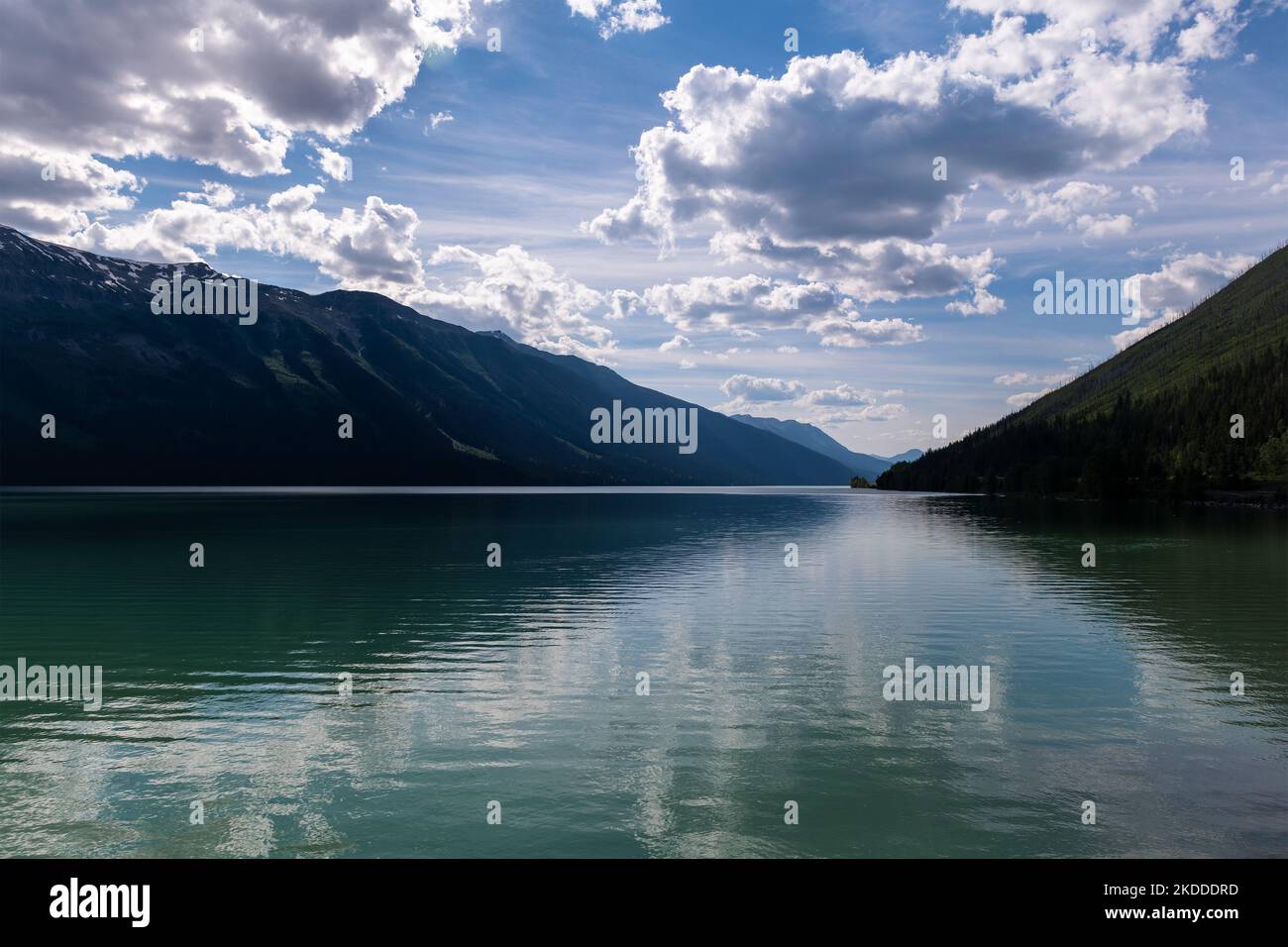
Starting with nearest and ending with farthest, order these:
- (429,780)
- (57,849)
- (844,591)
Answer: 1. (57,849)
2. (429,780)
3. (844,591)

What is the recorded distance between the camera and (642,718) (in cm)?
2945

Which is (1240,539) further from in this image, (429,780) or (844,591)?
(429,780)

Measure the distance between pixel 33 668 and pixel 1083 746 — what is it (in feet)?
149

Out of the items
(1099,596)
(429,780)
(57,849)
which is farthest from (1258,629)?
(57,849)

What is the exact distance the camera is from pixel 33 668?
37.7 m

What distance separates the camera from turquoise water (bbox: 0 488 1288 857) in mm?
19812

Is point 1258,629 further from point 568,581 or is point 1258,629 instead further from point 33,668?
point 33,668

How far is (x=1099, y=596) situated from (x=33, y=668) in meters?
68.0

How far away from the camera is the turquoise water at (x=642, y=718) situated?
19.8 m
